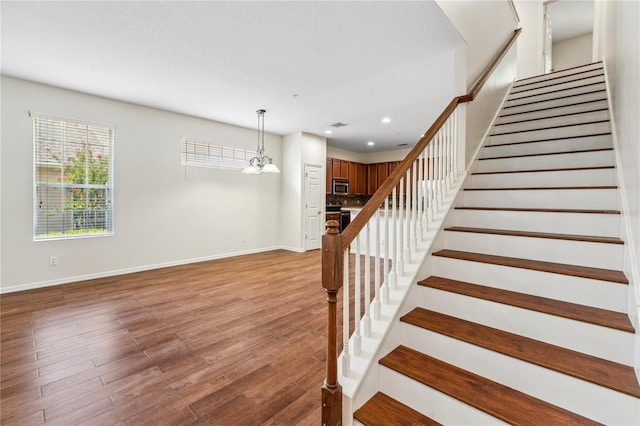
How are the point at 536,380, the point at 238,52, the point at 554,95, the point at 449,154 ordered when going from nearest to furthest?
the point at 536,380, the point at 449,154, the point at 238,52, the point at 554,95

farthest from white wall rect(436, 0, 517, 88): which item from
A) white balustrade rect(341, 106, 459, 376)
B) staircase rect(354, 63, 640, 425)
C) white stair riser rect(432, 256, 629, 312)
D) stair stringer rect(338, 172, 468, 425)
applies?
white stair riser rect(432, 256, 629, 312)

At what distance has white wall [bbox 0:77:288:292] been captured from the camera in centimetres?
352

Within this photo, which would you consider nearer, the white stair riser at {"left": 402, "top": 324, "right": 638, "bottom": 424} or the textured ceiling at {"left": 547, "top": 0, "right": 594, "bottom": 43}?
the white stair riser at {"left": 402, "top": 324, "right": 638, "bottom": 424}

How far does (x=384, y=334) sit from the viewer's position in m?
1.55

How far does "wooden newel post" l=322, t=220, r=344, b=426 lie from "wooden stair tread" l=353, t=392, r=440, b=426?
12 centimetres

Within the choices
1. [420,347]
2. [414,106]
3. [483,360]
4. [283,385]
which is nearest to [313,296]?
[283,385]

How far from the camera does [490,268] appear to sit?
1797mm

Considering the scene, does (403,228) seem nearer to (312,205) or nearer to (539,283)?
(539,283)

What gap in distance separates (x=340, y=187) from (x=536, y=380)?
6790mm

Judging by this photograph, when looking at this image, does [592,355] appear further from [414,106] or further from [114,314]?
[414,106]

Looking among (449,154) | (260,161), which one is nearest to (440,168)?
(449,154)

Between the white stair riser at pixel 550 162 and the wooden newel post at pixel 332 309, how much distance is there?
230 centimetres

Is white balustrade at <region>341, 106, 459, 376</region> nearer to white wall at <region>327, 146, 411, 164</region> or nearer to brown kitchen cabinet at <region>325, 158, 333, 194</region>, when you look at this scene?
brown kitchen cabinet at <region>325, 158, 333, 194</region>

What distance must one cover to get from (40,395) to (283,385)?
59.2 inches
